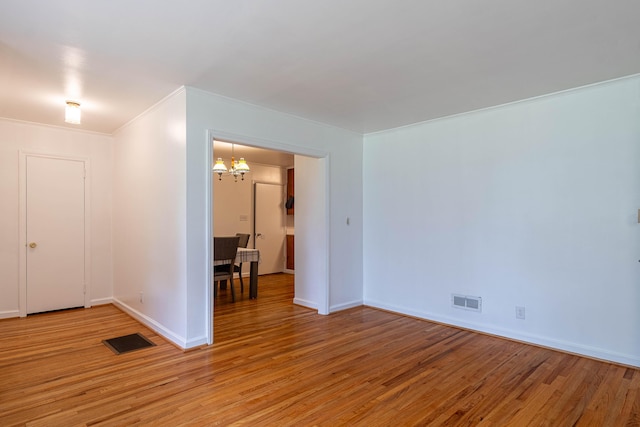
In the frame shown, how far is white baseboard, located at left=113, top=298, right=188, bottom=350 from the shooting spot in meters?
3.40

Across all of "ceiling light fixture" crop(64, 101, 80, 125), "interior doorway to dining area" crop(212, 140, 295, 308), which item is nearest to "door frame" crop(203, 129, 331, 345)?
"ceiling light fixture" crop(64, 101, 80, 125)

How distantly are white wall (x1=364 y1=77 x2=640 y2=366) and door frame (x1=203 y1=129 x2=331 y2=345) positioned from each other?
829 mm

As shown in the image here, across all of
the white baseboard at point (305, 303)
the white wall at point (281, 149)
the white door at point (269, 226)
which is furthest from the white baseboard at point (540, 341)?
the white door at point (269, 226)

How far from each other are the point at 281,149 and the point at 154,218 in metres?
1.63

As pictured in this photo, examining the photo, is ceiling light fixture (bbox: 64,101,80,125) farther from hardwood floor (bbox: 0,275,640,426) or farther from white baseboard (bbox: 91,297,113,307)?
white baseboard (bbox: 91,297,113,307)

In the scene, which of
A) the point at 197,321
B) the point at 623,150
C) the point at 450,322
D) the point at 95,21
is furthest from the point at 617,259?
the point at 95,21

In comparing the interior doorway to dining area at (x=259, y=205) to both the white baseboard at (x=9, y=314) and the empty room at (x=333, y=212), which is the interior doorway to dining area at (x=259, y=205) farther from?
the white baseboard at (x=9, y=314)

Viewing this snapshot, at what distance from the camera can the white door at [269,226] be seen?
7809 millimetres

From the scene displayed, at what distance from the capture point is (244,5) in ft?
6.83

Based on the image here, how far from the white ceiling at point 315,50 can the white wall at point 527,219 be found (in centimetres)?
36

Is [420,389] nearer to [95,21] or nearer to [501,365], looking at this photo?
[501,365]

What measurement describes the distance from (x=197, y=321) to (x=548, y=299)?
11.4ft

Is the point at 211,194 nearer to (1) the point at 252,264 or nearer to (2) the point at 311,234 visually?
(2) the point at 311,234

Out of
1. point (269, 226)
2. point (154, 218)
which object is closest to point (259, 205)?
point (269, 226)
